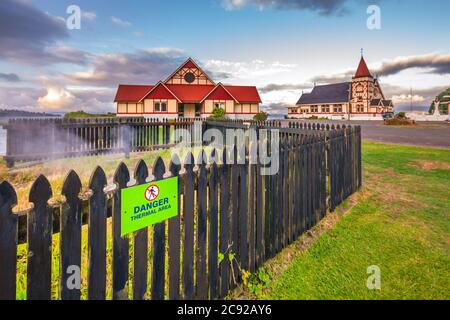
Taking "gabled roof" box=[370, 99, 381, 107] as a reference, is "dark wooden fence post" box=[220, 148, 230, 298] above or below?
below

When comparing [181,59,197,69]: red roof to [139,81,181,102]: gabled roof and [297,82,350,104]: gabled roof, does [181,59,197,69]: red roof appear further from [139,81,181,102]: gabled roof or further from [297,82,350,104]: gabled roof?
[297,82,350,104]: gabled roof

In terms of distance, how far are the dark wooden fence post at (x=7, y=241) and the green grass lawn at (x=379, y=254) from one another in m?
2.35

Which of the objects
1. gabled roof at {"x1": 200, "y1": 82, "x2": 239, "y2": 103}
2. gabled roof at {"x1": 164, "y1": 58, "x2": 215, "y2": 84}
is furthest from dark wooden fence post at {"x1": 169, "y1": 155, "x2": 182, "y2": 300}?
gabled roof at {"x1": 164, "y1": 58, "x2": 215, "y2": 84}

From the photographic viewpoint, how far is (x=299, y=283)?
134 inches

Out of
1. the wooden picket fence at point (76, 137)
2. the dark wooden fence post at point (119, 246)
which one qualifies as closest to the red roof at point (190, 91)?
the wooden picket fence at point (76, 137)

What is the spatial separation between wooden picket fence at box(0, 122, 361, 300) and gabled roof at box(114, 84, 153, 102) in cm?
4460

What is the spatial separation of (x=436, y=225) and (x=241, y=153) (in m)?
4.06

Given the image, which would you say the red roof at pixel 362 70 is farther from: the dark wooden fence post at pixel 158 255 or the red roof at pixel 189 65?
the dark wooden fence post at pixel 158 255

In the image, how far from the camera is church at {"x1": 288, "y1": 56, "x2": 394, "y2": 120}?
241 ft

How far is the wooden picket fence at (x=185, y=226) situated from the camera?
1.74m

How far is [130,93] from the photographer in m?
46.2

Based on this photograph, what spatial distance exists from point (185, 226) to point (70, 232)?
3.31 feet
